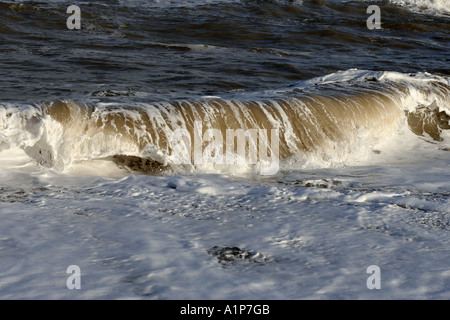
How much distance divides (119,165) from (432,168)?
2509mm

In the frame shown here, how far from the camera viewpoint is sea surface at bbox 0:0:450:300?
294 cm

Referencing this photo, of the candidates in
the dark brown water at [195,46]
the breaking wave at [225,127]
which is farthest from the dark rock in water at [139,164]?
the dark brown water at [195,46]

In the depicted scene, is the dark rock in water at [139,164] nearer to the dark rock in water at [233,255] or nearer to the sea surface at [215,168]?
the sea surface at [215,168]

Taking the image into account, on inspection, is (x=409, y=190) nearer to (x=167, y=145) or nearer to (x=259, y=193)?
(x=259, y=193)

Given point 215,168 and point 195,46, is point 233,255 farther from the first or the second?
point 195,46

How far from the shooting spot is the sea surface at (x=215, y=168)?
2936 millimetres

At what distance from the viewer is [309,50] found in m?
10.8

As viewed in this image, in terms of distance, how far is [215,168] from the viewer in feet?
17.2

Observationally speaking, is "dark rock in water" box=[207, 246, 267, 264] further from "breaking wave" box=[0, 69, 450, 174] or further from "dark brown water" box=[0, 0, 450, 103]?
"dark brown water" box=[0, 0, 450, 103]

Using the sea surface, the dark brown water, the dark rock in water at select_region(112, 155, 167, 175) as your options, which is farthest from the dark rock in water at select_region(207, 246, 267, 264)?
the dark brown water

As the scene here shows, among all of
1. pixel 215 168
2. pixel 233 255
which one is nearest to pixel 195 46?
pixel 215 168

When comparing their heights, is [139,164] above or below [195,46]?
below
